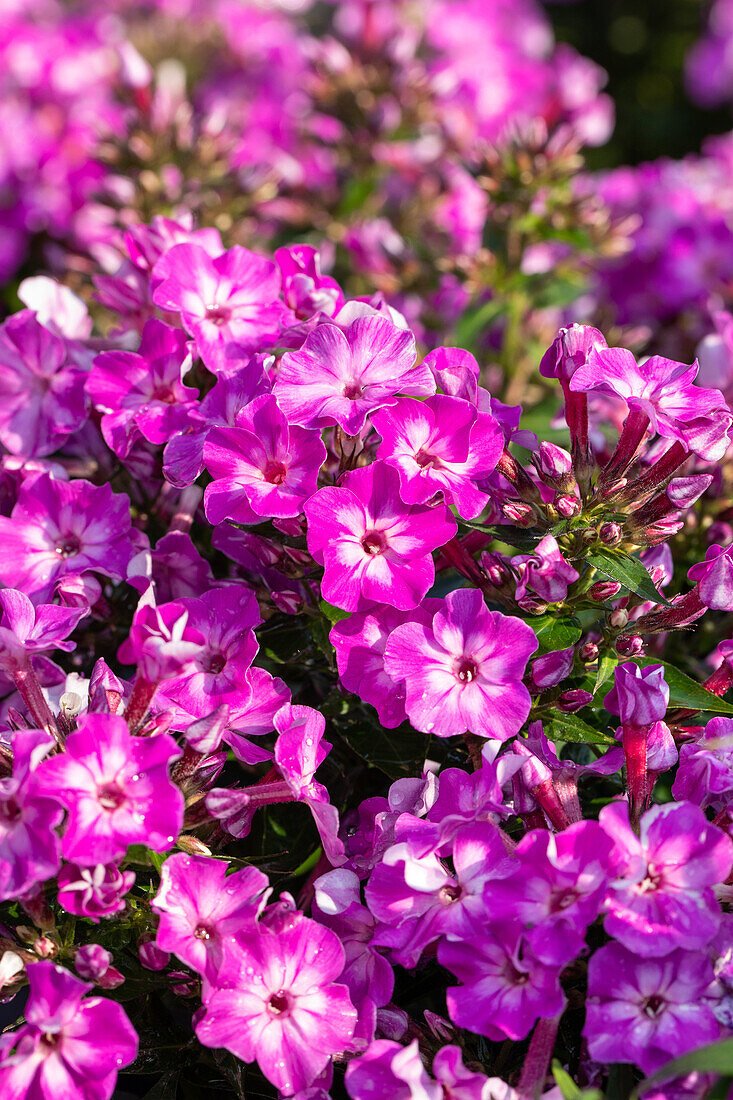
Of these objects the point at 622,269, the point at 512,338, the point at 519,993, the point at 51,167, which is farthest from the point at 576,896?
the point at 51,167

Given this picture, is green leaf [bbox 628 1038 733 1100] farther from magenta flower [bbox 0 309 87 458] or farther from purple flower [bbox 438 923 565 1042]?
magenta flower [bbox 0 309 87 458]

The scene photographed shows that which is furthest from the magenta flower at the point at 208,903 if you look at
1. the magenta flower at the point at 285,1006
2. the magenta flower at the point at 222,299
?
the magenta flower at the point at 222,299

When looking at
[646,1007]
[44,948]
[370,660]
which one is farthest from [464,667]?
[44,948]

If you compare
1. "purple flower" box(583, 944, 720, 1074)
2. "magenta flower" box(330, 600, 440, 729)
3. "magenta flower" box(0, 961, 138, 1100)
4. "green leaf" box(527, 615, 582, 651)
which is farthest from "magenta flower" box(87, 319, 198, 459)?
"purple flower" box(583, 944, 720, 1074)

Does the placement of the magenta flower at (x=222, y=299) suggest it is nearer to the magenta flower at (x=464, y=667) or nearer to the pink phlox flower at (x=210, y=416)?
the pink phlox flower at (x=210, y=416)

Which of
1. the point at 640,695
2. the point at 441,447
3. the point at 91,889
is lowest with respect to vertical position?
the point at 91,889

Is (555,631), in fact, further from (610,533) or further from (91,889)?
(91,889)
